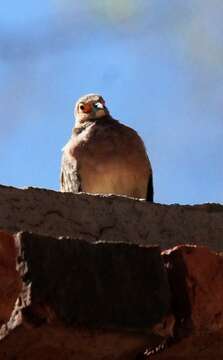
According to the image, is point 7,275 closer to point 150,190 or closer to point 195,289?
point 195,289

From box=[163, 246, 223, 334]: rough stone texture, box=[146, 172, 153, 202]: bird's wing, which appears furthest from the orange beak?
box=[163, 246, 223, 334]: rough stone texture

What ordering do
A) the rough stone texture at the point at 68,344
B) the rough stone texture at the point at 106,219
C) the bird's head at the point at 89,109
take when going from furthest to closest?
the bird's head at the point at 89,109 < the rough stone texture at the point at 106,219 < the rough stone texture at the point at 68,344

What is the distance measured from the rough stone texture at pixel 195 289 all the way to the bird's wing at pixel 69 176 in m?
5.66

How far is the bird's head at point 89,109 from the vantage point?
9.18m

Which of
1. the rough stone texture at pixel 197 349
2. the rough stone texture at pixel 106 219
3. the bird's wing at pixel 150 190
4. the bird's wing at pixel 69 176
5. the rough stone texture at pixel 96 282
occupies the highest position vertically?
the bird's wing at pixel 69 176

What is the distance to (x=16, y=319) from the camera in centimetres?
231

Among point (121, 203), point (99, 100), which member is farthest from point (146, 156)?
point (121, 203)

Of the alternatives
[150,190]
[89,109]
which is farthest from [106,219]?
[89,109]

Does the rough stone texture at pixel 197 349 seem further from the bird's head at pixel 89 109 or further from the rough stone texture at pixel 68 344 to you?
the bird's head at pixel 89 109

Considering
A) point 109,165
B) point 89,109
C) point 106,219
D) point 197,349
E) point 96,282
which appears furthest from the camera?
point 89,109

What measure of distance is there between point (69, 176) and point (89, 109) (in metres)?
1.15

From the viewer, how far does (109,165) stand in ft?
26.9

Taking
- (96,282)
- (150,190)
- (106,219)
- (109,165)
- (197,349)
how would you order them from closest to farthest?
(96,282) → (197,349) → (106,219) → (109,165) → (150,190)

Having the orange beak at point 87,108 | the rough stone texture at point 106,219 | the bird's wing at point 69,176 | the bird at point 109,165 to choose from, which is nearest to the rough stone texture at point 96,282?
the rough stone texture at point 106,219
